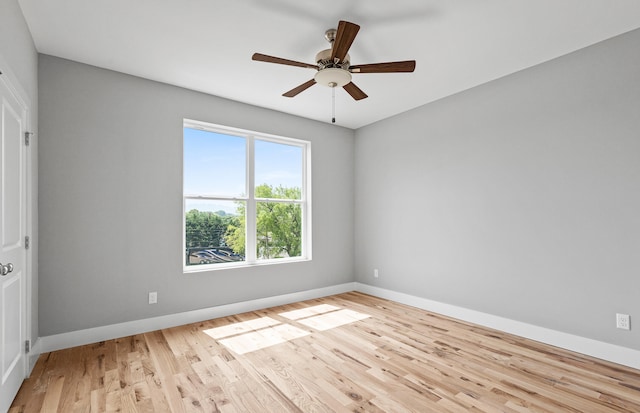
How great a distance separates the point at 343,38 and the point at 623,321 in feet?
10.6

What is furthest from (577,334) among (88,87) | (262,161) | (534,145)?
(88,87)

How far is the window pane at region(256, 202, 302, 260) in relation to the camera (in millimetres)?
4512

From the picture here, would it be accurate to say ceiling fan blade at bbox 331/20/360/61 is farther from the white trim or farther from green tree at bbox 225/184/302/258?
the white trim

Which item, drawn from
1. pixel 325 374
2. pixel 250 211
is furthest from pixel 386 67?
pixel 250 211

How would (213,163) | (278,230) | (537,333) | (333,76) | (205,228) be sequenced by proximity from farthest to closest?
(278,230), (213,163), (205,228), (537,333), (333,76)

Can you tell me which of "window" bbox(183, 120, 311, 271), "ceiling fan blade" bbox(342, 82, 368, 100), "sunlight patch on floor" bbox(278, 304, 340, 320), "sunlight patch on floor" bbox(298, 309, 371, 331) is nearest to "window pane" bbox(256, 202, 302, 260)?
"window" bbox(183, 120, 311, 271)

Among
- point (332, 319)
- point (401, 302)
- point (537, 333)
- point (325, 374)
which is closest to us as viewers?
point (325, 374)

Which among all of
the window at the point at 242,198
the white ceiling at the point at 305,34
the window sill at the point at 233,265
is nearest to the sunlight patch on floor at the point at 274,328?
the window sill at the point at 233,265

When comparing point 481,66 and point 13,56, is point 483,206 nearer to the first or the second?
point 481,66

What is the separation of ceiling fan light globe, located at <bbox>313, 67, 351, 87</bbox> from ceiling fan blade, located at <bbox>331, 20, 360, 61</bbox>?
0.10m

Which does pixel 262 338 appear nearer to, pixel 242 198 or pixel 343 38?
pixel 242 198

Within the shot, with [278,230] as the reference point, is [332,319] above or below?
below

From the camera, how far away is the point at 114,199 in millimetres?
3295

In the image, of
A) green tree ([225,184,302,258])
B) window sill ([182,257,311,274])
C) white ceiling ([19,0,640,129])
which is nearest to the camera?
white ceiling ([19,0,640,129])
